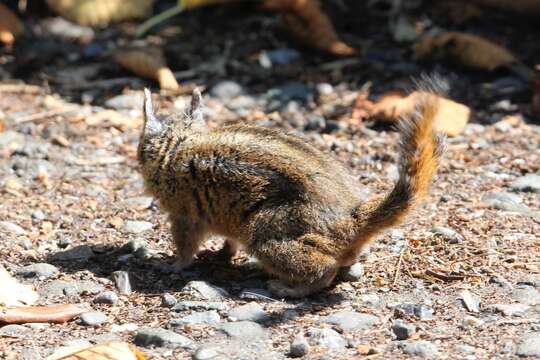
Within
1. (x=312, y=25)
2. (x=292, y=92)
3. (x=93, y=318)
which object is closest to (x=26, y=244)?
(x=93, y=318)

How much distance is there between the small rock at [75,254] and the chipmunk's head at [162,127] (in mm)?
686

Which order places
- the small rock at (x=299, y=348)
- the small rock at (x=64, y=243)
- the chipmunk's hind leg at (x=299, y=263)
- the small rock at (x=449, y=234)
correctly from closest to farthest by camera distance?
the small rock at (x=299, y=348) → the chipmunk's hind leg at (x=299, y=263) → the small rock at (x=449, y=234) → the small rock at (x=64, y=243)

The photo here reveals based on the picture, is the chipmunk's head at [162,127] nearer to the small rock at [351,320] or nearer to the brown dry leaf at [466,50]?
the small rock at [351,320]

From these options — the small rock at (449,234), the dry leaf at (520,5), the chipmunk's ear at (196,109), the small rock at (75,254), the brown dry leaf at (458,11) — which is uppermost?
the dry leaf at (520,5)

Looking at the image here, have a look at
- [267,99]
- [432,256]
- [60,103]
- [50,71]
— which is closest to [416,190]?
[432,256]

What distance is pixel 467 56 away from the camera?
31.7 ft

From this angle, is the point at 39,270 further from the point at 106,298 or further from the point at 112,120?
the point at 112,120

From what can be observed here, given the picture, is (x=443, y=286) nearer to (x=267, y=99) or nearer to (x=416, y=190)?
(x=416, y=190)

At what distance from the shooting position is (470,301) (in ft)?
18.0

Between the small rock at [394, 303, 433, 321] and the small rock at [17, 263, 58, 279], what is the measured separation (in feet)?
7.05

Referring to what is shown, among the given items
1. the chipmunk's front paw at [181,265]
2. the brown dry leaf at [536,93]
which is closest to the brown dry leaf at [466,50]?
the brown dry leaf at [536,93]

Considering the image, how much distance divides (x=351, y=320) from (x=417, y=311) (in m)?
0.37

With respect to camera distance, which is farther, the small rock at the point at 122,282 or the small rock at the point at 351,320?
the small rock at the point at 122,282

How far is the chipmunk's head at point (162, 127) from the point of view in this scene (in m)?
6.41
